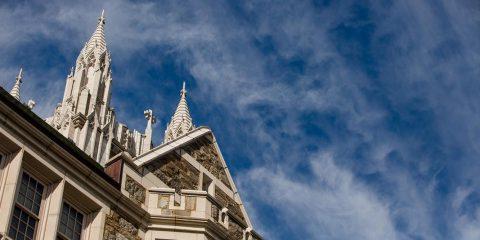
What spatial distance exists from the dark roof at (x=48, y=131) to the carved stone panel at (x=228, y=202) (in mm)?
3085

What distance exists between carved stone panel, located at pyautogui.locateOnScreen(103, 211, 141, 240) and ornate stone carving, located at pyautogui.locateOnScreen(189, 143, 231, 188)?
294 centimetres

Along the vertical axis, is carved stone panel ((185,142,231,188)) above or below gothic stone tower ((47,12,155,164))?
below

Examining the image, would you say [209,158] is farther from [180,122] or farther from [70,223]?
[180,122]

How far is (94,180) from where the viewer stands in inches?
517

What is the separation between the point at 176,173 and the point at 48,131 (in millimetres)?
3390

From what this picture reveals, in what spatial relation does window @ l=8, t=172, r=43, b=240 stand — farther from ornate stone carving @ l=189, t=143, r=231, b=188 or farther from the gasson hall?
ornate stone carving @ l=189, t=143, r=231, b=188

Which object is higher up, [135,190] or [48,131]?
[48,131]

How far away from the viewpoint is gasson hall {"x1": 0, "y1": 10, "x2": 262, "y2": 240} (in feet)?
39.3

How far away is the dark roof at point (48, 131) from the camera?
40.3ft

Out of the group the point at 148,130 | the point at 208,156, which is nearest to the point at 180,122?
the point at 148,130

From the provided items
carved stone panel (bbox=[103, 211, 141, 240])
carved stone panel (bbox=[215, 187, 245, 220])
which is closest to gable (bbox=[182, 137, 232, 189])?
carved stone panel (bbox=[215, 187, 245, 220])

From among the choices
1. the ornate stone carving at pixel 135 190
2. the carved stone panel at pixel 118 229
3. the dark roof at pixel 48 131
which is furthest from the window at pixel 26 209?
the ornate stone carving at pixel 135 190

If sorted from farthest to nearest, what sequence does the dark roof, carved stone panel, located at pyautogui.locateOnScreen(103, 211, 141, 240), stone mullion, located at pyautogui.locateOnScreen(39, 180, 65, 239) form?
carved stone panel, located at pyautogui.locateOnScreen(103, 211, 141, 240), the dark roof, stone mullion, located at pyautogui.locateOnScreen(39, 180, 65, 239)

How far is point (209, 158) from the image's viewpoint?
654 inches
